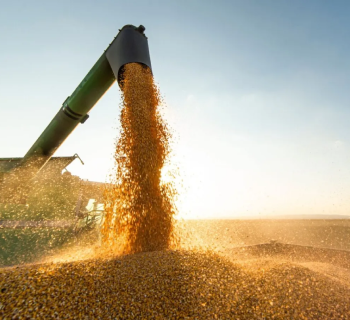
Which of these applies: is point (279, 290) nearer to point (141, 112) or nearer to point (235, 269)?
point (235, 269)

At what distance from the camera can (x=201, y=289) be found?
212 cm

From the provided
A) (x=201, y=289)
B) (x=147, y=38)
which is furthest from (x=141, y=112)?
(x=201, y=289)

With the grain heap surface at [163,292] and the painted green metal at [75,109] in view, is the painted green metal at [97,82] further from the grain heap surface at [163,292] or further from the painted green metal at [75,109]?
the grain heap surface at [163,292]

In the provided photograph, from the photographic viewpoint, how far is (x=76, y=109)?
4250 millimetres

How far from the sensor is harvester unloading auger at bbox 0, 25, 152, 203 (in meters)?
3.74

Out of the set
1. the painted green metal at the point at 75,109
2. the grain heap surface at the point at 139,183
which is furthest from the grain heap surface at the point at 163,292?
the painted green metal at the point at 75,109

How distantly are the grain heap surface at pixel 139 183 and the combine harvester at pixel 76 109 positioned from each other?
0.28m

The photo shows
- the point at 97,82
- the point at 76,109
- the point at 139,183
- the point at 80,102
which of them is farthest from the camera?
the point at 76,109

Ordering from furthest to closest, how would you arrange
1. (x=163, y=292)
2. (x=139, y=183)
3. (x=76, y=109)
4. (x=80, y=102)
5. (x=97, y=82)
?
(x=76, y=109) < (x=80, y=102) < (x=97, y=82) < (x=139, y=183) < (x=163, y=292)

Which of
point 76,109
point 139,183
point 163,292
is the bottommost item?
point 163,292

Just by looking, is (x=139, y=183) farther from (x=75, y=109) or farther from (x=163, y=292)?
(x=75, y=109)

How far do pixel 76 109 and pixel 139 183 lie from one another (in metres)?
2.40

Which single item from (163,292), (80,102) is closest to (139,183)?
(163,292)

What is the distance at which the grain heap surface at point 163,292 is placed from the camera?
5.53 feet
